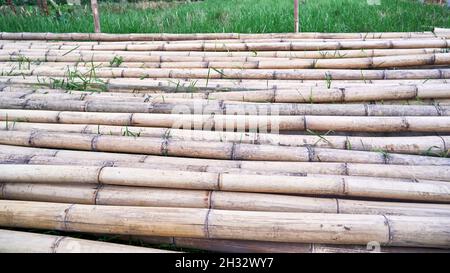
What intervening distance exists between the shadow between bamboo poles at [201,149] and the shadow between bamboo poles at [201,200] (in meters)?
0.27

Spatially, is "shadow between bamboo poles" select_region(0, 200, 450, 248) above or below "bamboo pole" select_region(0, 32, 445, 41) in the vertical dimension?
below

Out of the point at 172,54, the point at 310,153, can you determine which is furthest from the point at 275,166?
the point at 172,54

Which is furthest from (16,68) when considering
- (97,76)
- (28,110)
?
(28,110)

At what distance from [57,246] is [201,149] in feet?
2.49

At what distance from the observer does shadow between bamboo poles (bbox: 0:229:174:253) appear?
131 centimetres

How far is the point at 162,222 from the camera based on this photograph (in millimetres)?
1335

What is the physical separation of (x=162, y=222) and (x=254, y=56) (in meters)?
2.00

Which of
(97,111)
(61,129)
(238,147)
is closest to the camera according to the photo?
(238,147)

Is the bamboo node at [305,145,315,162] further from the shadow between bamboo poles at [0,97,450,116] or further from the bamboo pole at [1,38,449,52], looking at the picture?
the bamboo pole at [1,38,449,52]

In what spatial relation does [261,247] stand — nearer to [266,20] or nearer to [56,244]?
[56,244]

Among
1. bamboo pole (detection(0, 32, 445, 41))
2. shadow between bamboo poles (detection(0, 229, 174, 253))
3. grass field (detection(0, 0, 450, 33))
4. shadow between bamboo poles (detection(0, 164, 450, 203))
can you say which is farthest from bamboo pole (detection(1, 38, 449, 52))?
shadow between bamboo poles (detection(0, 229, 174, 253))

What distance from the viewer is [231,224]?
1311 millimetres

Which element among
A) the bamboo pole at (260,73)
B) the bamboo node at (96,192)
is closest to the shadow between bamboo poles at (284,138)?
the bamboo node at (96,192)
